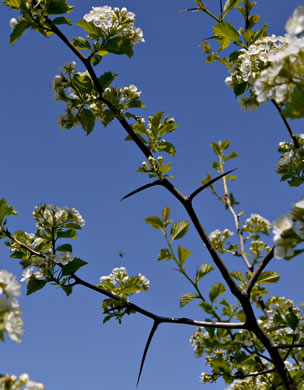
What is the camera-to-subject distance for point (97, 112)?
2.68 m

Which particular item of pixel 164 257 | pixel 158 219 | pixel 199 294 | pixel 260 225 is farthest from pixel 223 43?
pixel 260 225

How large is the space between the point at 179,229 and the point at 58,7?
155cm

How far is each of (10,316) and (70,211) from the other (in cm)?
155

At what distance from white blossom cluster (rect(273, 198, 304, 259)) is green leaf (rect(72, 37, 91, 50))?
1.70m

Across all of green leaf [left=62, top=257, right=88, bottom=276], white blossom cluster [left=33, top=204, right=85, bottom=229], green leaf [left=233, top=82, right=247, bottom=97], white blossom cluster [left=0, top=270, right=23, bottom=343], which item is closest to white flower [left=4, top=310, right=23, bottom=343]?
white blossom cluster [left=0, top=270, right=23, bottom=343]

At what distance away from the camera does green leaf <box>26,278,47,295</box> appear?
2.43 m

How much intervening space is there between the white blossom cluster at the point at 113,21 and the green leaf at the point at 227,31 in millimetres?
500

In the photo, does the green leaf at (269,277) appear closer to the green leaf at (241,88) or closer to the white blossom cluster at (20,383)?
the green leaf at (241,88)

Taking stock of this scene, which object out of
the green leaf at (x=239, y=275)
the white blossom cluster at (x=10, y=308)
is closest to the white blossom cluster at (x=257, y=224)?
the green leaf at (x=239, y=275)

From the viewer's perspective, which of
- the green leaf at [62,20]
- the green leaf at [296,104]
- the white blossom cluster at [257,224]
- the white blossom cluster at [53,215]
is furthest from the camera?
the white blossom cluster at [257,224]

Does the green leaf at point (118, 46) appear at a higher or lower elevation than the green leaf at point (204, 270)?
higher

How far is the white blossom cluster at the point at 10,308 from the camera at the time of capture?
117 cm

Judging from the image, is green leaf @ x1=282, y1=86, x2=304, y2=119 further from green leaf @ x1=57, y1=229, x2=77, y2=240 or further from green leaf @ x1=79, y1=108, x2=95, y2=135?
green leaf @ x1=57, y1=229, x2=77, y2=240

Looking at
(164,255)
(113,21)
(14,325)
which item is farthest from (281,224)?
(113,21)
